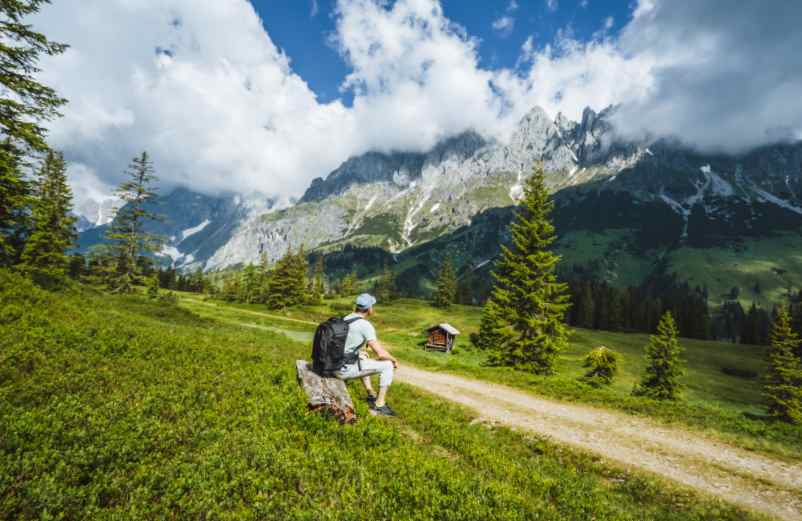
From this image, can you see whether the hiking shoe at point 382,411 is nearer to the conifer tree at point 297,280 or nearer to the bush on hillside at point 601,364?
the bush on hillside at point 601,364

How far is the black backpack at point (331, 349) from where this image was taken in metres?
8.90

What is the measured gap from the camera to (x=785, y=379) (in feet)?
120

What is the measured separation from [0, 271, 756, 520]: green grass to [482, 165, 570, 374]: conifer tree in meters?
18.8

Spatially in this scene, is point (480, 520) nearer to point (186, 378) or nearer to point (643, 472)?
point (643, 472)

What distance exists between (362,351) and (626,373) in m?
58.8

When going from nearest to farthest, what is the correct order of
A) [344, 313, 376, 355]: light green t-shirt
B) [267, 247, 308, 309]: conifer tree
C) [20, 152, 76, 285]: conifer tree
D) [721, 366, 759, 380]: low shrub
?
[344, 313, 376, 355]: light green t-shirt, [20, 152, 76, 285]: conifer tree, [721, 366, 759, 380]: low shrub, [267, 247, 308, 309]: conifer tree

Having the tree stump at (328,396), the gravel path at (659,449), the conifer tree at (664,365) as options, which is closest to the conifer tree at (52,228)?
the tree stump at (328,396)

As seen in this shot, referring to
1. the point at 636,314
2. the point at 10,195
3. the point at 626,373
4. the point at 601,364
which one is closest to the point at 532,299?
the point at 601,364

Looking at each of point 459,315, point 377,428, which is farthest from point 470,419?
point 459,315

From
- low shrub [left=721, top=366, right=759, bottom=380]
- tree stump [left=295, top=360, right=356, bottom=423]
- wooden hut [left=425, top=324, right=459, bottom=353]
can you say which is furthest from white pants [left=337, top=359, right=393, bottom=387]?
low shrub [left=721, top=366, right=759, bottom=380]

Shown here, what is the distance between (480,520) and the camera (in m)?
5.25

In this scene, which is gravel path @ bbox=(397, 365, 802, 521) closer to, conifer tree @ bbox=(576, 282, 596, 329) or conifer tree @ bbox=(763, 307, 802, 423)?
conifer tree @ bbox=(763, 307, 802, 423)

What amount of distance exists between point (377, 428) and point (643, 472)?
7.16m

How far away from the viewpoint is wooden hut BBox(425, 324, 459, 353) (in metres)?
52.8
